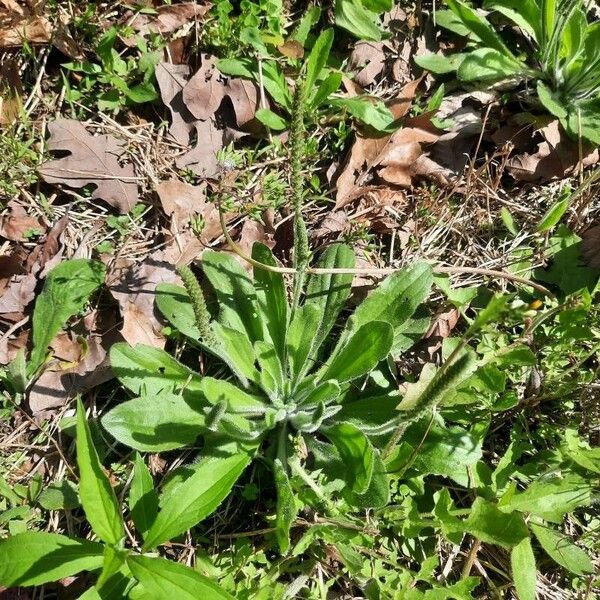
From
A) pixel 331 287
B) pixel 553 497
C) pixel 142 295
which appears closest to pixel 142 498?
pixel 142 295

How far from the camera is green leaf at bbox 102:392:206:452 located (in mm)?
2523

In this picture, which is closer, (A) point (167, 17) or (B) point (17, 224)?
(B) point (17, 224)

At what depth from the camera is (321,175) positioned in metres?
3.39

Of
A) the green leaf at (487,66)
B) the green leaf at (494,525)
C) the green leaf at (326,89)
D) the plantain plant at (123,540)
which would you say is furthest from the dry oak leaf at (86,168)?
the green leaf at (494,525)

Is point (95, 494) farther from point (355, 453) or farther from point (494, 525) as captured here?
point (494, 525)

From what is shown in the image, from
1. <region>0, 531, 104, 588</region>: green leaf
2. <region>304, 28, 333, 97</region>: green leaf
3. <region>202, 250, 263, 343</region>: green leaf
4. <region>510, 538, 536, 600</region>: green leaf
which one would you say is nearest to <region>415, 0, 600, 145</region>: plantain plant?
<region>304, 28, 333, 97</region>: green leaf

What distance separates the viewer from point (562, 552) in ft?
8.93

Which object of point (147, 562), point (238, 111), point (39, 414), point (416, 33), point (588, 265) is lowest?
point (39, 414)

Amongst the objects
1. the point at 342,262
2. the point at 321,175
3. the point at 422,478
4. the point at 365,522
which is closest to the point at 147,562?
the point at 365,522

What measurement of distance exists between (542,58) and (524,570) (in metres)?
2.54

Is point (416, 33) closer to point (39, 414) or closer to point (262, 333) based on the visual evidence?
point (262, 333)

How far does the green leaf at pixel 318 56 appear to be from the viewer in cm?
328

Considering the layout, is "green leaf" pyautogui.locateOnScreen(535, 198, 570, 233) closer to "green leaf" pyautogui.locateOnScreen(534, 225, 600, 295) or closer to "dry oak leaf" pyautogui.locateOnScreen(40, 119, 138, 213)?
"green leaf" pyautogui.locateOnScreen(534, 225, 600, 295)

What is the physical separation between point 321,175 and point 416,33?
3.33 feet
